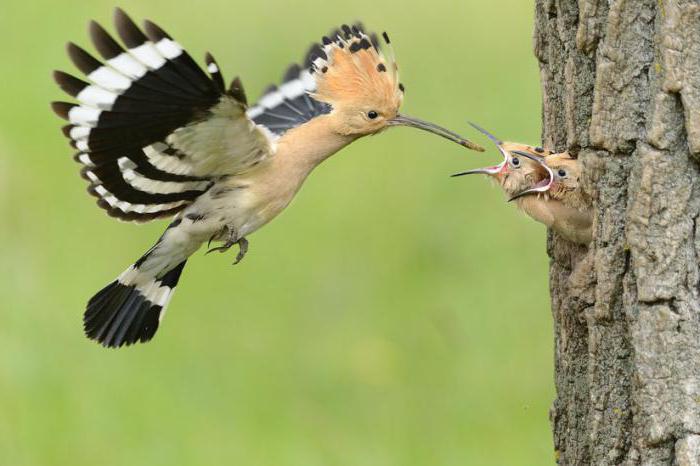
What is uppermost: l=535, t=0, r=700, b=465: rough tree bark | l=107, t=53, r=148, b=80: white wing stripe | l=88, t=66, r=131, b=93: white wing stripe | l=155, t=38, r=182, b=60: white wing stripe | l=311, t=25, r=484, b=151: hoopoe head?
l=311, t=25, r=484, b=151: hoopoe head

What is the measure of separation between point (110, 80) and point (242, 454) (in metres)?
2.45

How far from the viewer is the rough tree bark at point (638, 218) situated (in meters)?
2.56

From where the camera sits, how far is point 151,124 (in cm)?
340

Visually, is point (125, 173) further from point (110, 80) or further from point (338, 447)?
point (338, 447)

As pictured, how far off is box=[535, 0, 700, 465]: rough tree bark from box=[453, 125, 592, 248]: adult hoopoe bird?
64mm

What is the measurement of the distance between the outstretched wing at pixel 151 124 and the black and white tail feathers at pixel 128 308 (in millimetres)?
520

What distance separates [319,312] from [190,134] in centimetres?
254

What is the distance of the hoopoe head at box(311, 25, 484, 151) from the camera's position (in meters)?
3.89

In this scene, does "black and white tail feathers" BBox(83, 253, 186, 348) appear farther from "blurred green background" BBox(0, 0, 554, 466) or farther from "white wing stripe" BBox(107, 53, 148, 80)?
"white wing stripe" BBox(107, 53, 148, 80)

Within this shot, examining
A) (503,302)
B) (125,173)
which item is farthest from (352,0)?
(125,173)

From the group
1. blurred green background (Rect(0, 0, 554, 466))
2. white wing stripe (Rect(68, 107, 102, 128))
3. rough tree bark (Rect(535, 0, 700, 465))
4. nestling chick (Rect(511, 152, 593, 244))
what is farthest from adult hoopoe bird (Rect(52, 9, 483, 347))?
blurred green background (Rect(0, 0, 554, 466))

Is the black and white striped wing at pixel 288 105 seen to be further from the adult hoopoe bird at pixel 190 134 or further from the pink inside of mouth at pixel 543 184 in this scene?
the pink inside of mouth at pixel 543 184

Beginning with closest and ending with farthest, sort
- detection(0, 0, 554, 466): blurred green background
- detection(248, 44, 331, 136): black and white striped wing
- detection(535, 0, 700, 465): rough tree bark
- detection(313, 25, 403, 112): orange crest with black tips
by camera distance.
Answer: detection(535, 0, 700, 465): rough tree bark → detection(313, 25, 403, 112): orange crest with black tips → detection(248, 44, 331, 136): black and white striped wing → detection(0, 0, 554, 466): blurred green background

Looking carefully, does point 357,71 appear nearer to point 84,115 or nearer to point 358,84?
point 358,84
